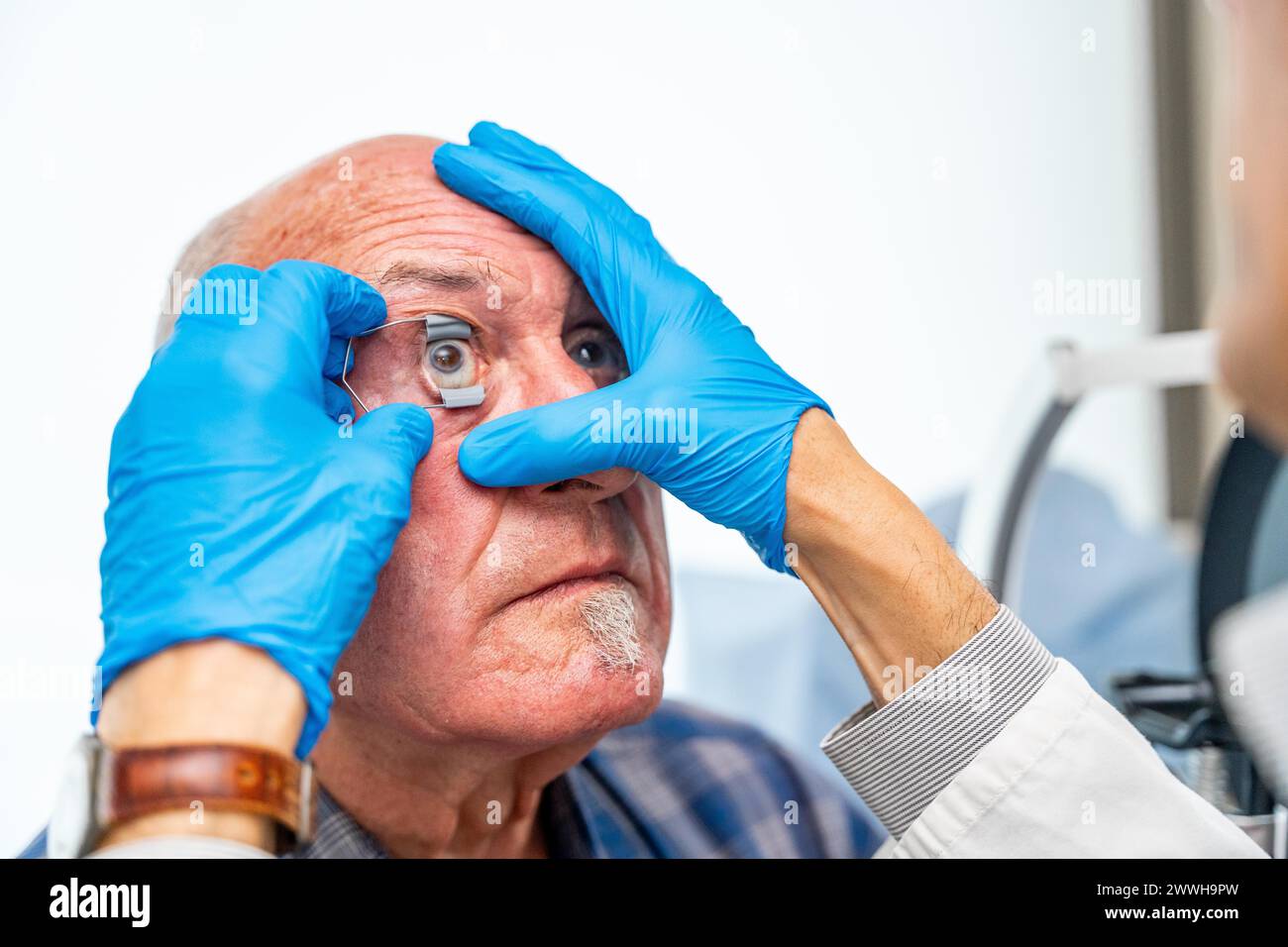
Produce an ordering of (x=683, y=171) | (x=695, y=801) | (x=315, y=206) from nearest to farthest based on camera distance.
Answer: (x=315, y=206)
(x=695, y=801)
(x=683, y=171)

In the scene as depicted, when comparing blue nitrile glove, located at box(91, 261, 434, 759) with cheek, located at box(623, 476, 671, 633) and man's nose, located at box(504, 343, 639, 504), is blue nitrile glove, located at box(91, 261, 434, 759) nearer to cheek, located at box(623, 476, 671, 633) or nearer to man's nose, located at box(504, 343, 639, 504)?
man's nose, located at box(504, 343, 639, 504)

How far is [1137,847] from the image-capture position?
920mm

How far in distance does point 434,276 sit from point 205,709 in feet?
1.51

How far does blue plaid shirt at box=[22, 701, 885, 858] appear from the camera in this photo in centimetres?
130

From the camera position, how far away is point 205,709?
741 millimetres

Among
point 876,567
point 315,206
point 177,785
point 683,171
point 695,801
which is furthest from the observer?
point 683,171

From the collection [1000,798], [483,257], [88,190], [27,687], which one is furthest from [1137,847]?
[88,190]

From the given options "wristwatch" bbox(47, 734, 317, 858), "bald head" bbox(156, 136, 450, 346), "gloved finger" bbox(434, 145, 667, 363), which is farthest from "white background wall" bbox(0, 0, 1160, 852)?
"wristwatch" bbox(47, 734, 317, 858)

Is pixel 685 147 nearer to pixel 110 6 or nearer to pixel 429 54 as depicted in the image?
pixel 429 54

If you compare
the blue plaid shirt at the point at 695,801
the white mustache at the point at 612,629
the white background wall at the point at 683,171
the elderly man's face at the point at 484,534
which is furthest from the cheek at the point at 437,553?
the white background wall at the point at 683,171

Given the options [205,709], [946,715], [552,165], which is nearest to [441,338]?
[552,165]

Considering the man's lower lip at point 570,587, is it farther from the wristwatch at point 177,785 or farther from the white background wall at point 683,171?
the white background wall at point 683,171

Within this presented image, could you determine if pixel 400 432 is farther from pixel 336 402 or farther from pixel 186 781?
pixel 186 781

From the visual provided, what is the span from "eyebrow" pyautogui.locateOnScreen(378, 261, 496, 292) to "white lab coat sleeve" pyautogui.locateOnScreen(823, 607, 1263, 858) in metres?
0.58
